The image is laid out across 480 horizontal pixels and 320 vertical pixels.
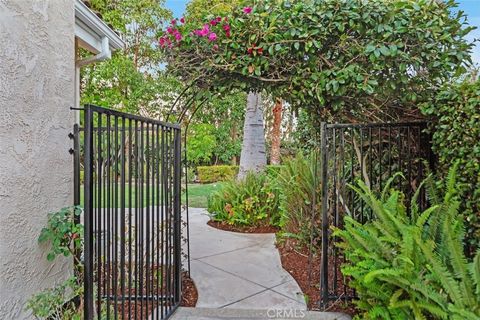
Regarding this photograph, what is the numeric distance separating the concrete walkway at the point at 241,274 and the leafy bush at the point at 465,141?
5.79 ft

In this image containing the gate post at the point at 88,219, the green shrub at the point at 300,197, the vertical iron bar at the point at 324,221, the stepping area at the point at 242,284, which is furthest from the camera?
the green shrub at the point at 300,197

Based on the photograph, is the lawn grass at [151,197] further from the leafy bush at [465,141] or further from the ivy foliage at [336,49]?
the leafy bush at [465,141]

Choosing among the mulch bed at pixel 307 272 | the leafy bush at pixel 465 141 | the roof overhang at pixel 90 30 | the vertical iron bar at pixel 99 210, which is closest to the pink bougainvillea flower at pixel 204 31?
the roof overhang at pixel 90 30

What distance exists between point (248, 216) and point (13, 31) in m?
5.28

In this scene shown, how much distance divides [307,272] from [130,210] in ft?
8.74

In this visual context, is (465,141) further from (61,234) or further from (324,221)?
(61,234)

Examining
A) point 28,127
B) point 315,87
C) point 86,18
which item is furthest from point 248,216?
point 28,127

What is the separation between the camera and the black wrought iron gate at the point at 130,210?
7.23ft

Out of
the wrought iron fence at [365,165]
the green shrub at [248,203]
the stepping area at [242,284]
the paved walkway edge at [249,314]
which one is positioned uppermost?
the wrought iron fence at [365,165]

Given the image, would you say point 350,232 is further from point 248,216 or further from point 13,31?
point 248,216

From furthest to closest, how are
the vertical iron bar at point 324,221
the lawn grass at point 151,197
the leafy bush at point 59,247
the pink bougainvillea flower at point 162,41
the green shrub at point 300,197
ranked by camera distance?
the green shrub at point 300,197 → the pink bougainvillea flower at point 162,41 → the vertical iron bar at point 324,221 → the lawn grass at point 151,197 → the leafy bush at point 59,247

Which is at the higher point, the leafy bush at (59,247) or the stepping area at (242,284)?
the leafy bush at (59,247)

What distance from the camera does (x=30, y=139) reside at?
254 cm

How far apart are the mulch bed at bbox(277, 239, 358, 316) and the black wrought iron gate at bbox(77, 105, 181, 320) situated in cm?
141
